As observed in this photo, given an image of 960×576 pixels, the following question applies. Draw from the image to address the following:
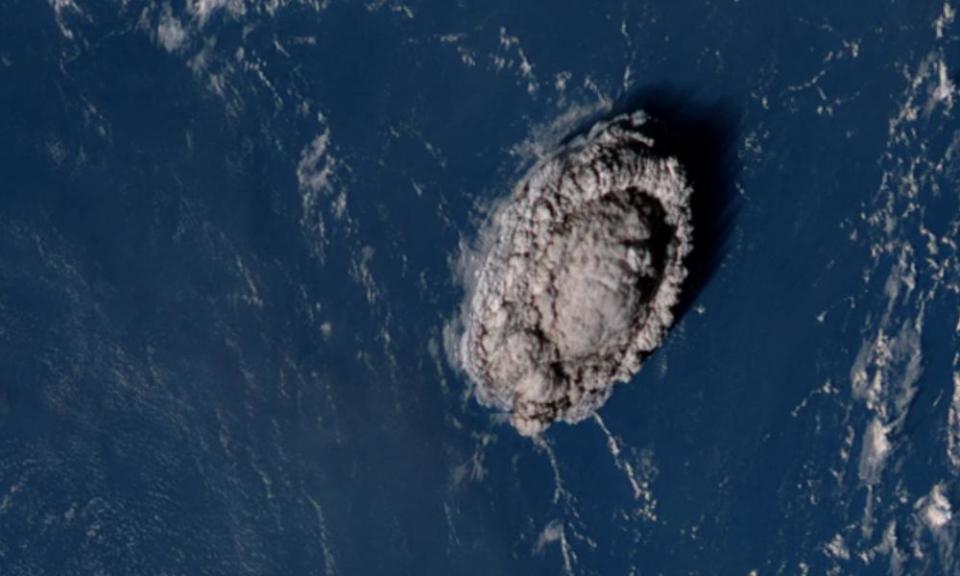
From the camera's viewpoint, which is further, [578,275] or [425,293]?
[425,293]

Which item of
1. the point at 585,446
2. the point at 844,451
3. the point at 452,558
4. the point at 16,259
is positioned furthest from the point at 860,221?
the point at 16,259

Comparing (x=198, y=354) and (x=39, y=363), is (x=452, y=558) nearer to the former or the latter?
(x=198, y=354)

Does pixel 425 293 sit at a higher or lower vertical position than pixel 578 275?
higher

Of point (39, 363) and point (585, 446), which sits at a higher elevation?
point (39, 363)

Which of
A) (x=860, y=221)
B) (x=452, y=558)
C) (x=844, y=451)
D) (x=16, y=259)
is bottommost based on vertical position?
(x=844, y=451)

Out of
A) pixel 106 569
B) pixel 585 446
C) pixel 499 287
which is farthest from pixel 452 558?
pixel 106 569

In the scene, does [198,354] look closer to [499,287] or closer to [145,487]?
[145,487]
